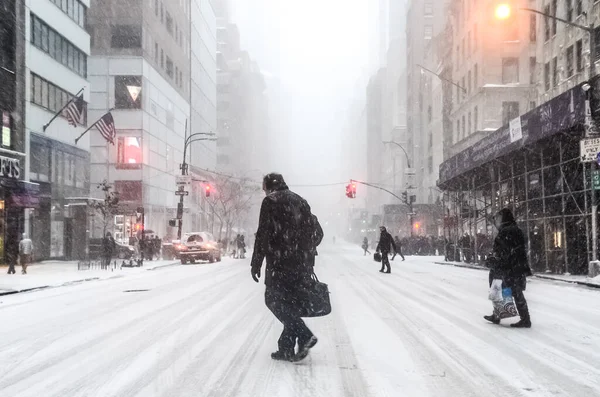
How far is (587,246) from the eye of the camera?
2245 centimetres

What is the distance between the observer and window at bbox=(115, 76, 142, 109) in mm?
52812

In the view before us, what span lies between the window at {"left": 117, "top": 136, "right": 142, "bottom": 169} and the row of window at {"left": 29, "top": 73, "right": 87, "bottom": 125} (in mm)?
14220

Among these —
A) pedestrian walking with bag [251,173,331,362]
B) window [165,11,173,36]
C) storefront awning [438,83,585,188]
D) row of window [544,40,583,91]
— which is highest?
window [165,11,173,36]

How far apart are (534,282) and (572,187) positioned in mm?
5300

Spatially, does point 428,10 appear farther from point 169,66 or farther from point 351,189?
point 351,189

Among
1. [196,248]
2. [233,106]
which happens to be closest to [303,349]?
[196,248]

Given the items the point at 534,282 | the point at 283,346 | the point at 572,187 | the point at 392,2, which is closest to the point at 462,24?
the point at 572,187

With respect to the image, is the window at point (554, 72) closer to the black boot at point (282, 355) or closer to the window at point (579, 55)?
the window at point (579, 55)

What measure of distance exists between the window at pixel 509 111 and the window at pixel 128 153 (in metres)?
28.0

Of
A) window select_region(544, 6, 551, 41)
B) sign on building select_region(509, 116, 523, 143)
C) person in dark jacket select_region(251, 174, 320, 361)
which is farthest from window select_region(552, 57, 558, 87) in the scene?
person in dark jacket select_region(251, 174, 320, 361)

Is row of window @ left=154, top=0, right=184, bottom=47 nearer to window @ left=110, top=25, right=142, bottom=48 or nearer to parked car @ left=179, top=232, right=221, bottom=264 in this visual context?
window @ left=110, top=25, right=142, bottom=48

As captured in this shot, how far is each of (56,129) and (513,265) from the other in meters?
32.0

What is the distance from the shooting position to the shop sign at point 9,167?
28125 mm

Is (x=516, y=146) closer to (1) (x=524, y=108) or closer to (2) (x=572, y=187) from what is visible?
(2) (x=572, y=187)
